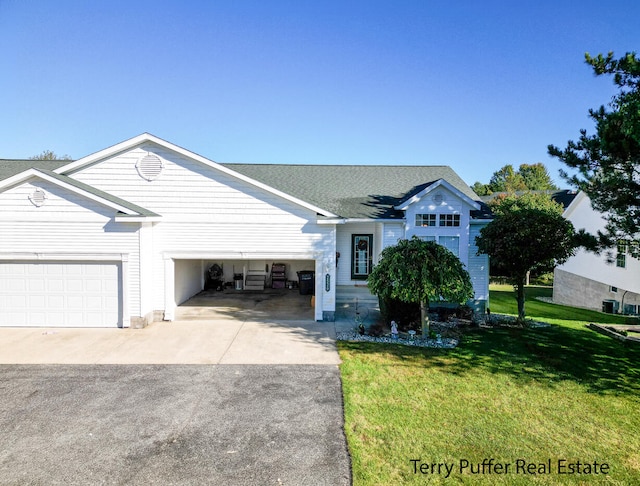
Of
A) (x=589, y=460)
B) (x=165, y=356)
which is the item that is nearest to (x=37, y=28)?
(x=165, y=356)

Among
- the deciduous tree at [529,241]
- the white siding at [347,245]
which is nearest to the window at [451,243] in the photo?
the deciduous tree at [529,241]

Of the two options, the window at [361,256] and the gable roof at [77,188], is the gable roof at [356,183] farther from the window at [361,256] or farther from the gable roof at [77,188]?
the gable roof at [77,188]

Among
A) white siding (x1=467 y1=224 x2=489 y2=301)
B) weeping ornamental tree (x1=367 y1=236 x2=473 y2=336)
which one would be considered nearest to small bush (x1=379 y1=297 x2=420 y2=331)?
weeping ornamental tree (x1=367 y1=236 x2=473 y2=336)

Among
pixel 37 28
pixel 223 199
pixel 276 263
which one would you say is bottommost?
pixel 276 263

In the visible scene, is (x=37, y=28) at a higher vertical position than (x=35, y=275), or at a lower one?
higher

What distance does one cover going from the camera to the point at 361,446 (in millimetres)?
5078

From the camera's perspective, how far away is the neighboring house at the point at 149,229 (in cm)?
1086

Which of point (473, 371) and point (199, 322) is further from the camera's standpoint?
point (199, 322)

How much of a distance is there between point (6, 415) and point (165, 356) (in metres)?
3.19

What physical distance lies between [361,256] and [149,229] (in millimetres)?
8644

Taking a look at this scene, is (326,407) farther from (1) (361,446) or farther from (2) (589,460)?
(2) (589,460)

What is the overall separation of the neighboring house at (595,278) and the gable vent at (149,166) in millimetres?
18120

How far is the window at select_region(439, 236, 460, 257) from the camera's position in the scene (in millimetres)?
13836

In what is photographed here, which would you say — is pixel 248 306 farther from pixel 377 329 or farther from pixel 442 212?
pixel 442 212
